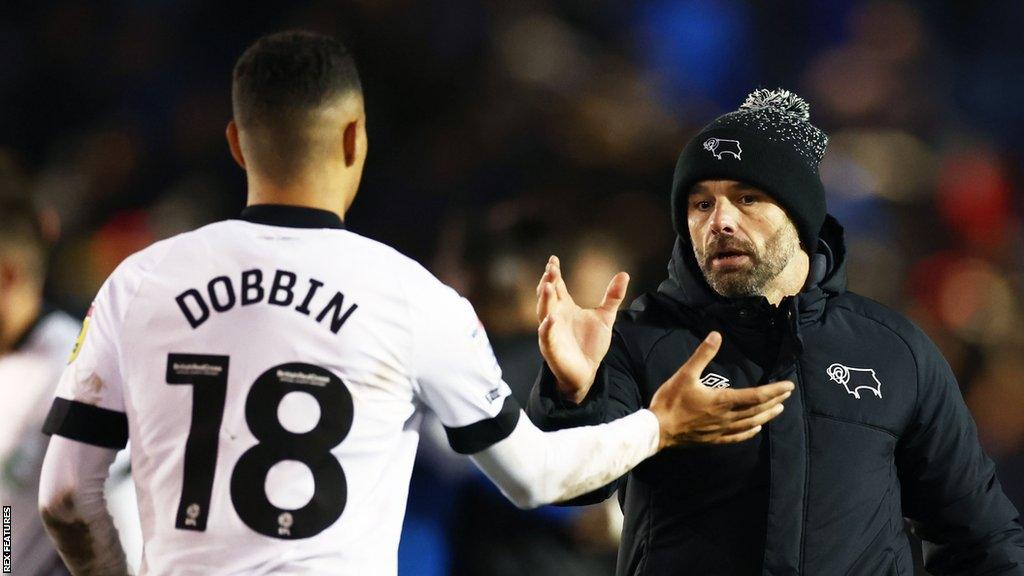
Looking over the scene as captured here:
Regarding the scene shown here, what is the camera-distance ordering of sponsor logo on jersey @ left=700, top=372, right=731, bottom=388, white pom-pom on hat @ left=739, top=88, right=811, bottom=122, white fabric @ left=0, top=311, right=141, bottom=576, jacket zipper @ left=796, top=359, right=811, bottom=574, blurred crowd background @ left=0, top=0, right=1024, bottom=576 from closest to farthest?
jacket zipper @ left=796, top=359, right=811, bottom=574 → sponsor logo on jersey @ left=700, top=372, right=731, bottom=388 → white pom-pom on hat @ left=739, top=88, right=811, bottom=122 → white fabric @ left=0, top=311, right=141, bottom=576 → blurred crowd background @ left=0, top=0, right=1024, bottom=576

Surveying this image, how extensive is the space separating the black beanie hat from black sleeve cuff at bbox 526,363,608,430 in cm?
59

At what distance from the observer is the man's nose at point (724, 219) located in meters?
2.69

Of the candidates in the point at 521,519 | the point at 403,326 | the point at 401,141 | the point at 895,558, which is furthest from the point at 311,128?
the point at 401,141

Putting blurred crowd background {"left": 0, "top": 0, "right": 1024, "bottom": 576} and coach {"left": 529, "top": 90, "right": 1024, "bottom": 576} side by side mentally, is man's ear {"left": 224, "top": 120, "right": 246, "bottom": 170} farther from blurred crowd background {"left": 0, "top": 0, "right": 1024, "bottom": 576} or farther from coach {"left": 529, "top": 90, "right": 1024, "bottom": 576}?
blurred crowd background {"left": 0, "top": 0, "right": 1024, "bottom": 576}

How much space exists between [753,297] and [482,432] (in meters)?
0.99

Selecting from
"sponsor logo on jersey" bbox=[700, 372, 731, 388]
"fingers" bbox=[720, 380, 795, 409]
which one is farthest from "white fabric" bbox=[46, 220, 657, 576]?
"sponsor logo on jersey" bbox=[700, 372, 731, 388]

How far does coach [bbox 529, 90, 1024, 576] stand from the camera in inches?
96.9

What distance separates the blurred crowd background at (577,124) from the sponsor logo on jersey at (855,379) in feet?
7.78

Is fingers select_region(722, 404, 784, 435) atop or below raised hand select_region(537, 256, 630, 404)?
below

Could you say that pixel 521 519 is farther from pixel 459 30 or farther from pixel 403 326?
pixel 459 30

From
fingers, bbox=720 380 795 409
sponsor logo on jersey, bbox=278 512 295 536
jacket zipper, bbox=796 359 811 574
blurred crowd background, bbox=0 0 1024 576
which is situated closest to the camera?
sponsor logo on jersey, bbox=278 512 295 536

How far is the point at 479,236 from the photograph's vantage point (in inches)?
182

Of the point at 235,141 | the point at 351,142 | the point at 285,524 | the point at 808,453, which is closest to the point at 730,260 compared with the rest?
the point at 808,453

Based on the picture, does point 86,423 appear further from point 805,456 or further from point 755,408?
point 805,456
